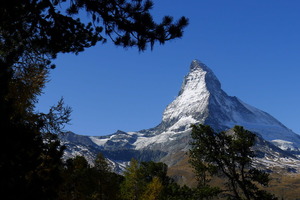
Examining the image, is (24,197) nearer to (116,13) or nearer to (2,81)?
(2,81)

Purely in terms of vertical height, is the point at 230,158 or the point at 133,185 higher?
the point at 230,158

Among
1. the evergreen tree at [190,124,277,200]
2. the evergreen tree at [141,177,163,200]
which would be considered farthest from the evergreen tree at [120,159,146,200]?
the evergreen tree at [190,124,277,200]

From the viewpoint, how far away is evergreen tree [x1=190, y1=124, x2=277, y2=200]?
22766 millimetres

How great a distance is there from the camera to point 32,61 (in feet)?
44.2

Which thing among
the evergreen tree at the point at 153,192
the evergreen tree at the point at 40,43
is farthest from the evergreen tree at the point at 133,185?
the evergreen tree at the point at 40,43

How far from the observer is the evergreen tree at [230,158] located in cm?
2277

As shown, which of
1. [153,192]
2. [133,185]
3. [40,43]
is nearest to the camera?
[40,43]

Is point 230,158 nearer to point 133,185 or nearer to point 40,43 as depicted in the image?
point 40,43

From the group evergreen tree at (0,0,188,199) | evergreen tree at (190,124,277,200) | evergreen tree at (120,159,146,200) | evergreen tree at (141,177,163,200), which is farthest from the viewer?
evergreen tree at (120,159,146,200)

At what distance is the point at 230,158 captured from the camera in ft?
76.5

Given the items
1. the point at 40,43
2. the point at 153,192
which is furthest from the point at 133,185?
the point at 40,43

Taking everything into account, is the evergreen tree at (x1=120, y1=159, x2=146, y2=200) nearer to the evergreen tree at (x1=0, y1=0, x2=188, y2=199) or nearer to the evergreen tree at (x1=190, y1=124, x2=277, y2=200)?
the evergreen tree at (x1=190, y1=124, x2=277, y2=200)

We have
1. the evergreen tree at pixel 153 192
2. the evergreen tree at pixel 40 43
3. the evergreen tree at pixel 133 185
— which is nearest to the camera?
the evergreen tree at pixel 40 43

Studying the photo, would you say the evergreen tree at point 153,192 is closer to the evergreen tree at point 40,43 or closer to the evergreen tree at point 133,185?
the evergreen tree at point 133,185
